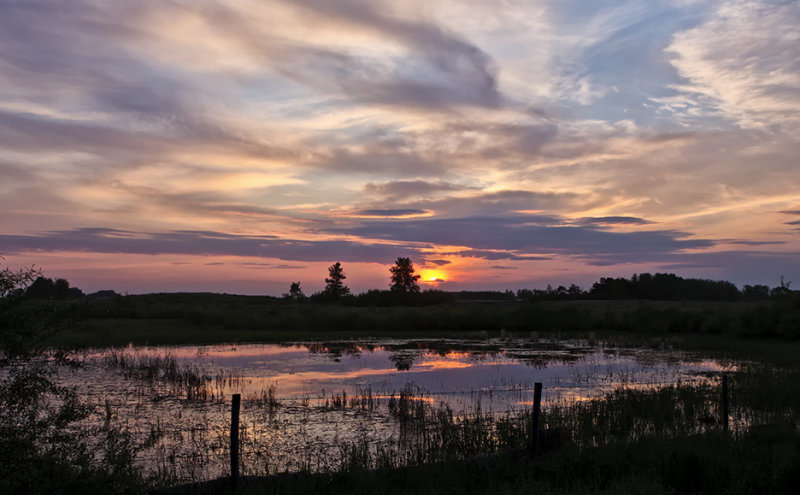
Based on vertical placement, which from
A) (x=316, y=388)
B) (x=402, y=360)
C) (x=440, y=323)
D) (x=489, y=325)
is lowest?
(x=402, y=360)

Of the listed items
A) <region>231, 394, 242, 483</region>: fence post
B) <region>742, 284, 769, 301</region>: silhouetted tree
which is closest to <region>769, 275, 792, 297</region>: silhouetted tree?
<region>231, 394, 242, 483</region>: fence post

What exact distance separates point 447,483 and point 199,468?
223 inches

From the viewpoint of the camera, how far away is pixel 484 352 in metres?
35.5

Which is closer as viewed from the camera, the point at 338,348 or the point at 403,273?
the point at 338,348

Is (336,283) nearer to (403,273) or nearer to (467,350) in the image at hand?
(403,273)

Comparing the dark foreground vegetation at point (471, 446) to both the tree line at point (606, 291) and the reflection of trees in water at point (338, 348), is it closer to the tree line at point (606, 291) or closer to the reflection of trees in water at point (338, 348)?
the reflection of trees in water at point (338, 348)

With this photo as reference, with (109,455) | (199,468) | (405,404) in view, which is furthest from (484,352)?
(109,455)

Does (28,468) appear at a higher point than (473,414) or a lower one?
higher

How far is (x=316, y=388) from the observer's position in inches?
835

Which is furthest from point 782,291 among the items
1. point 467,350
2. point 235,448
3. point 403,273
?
point 403,273

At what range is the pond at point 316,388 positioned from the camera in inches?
498

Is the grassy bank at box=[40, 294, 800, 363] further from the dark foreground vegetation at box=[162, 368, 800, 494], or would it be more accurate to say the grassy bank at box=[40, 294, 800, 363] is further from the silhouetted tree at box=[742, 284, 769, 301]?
the silhouetted tree at box=[742, 284, 769, 301]

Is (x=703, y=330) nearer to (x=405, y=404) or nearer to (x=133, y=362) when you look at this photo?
(x=405, y=404)

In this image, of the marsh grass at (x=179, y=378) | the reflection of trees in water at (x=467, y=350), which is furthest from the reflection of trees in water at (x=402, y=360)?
the marsh grass at (x=179, y=378)
